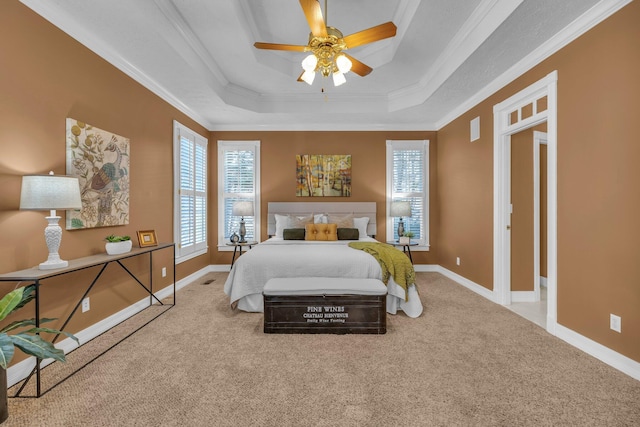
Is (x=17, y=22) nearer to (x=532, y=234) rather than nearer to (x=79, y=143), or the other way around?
(x=79, y=143)

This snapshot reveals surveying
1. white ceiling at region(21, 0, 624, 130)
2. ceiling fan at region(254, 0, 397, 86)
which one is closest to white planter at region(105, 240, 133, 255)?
white ceiling at region(21, 0, 624, 130)

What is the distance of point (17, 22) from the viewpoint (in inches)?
84.1

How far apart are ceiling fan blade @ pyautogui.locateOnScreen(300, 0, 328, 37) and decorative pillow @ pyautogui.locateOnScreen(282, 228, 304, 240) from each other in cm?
309

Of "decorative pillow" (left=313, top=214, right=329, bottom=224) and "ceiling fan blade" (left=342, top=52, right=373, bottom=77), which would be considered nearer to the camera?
"ceiling fan blade" (left=342, top=52, right=373, bottom=77)

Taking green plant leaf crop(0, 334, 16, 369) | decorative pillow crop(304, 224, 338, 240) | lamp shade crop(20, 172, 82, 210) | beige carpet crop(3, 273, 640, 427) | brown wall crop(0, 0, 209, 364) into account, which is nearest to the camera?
green plant leaf crop(0, 334, 16, 369)

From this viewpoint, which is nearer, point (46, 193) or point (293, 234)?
point (46, 193)

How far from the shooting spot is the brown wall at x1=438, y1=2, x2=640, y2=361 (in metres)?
2.16

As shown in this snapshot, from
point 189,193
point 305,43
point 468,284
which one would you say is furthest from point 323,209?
point 305,43

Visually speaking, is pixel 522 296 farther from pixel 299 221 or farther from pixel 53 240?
pixel 53 240

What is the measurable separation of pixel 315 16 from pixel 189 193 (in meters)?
3.52

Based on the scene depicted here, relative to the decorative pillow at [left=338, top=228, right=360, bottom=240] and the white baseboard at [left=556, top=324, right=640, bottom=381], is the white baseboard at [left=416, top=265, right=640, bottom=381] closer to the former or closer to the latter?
A: the white baseboard at [left=556, top=324, right=640, bottom=381]

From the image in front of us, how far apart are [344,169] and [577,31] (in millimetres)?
3704

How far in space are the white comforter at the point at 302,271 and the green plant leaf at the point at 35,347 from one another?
5.94 feet

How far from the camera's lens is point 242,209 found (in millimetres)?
5293
